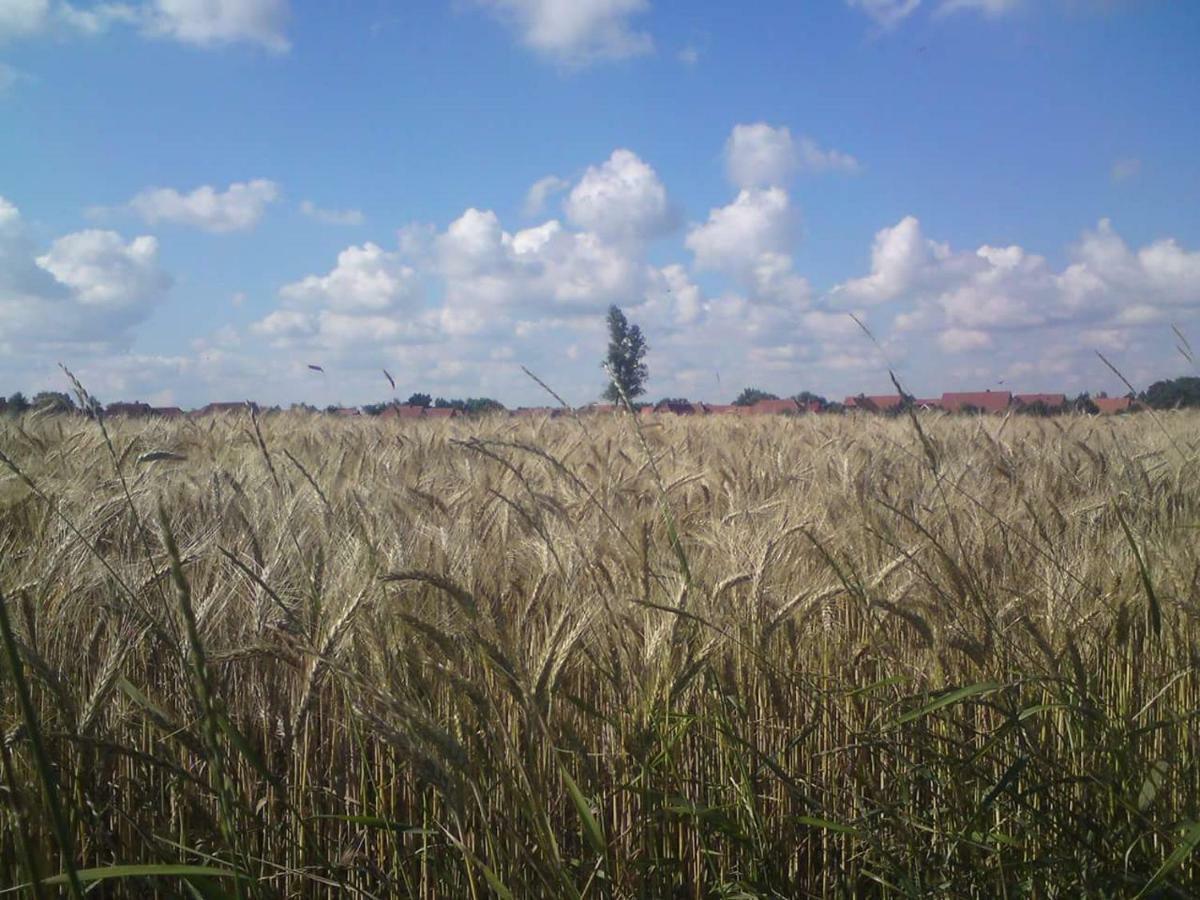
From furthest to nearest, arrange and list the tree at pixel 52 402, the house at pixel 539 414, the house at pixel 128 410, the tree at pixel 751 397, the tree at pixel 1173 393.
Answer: the tree at pixel 751 397 < the house at pixel 128 410 < the house at pixel 539 414 < the tree at pixel 52 402 < the tree at pixel 1173 393

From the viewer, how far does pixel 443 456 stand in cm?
496

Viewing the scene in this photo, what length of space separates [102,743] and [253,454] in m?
3.26

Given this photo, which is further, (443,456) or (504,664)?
(443,456)

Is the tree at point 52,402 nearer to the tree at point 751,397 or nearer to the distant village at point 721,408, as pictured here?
the distant village at point 721,408

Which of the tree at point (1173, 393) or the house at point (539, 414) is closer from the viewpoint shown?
the tree at point (1173, 393)

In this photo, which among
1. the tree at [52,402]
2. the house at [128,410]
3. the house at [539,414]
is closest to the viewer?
the tree at [52,402]

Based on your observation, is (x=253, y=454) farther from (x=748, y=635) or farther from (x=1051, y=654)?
(x=1051, y=654)

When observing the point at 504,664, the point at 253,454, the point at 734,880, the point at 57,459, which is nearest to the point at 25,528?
the point at 57,459

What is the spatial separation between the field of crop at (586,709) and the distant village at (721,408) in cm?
388

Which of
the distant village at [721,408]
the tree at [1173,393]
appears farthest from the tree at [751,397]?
the tree at [1173,393]

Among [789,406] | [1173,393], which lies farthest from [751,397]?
[1173,393]

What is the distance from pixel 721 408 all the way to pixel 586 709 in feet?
67.8

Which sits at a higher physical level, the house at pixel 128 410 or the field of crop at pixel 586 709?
the house at pixel 128 410

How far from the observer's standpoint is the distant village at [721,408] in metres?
9.82
